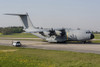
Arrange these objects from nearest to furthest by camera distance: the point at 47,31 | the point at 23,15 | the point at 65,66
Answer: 1. the point at 65,66
2. the point at 47,31
3. the point at 23,15

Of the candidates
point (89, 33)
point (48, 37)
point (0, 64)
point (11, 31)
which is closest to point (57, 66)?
point (0, 64)

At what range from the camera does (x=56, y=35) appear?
143 feet

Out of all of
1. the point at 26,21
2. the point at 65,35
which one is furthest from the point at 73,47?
the point at 26,21

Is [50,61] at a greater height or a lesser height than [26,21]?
lesser

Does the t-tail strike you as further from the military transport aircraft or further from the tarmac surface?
the tarmac surface

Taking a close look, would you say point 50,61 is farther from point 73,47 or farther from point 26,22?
point 26,22

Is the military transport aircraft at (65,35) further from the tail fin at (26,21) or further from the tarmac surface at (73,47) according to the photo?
the tail fin at (26,21)

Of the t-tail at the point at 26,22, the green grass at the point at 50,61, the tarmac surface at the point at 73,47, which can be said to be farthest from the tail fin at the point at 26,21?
the green grass at the point at 50,61

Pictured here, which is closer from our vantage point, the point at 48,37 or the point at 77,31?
the point at 77,31

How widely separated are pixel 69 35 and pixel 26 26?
1672 cm

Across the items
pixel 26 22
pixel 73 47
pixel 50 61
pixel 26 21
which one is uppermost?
pixel 26 21

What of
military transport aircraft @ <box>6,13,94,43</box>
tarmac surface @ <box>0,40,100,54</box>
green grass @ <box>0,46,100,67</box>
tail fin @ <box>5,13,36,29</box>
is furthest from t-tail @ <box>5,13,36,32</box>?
green grass @ <box>0,46,100,67</box>

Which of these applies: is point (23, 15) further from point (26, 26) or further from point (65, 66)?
point (65, 66)

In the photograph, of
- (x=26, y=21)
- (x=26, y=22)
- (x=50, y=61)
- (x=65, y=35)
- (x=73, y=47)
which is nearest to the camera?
(x=50, y=61)
